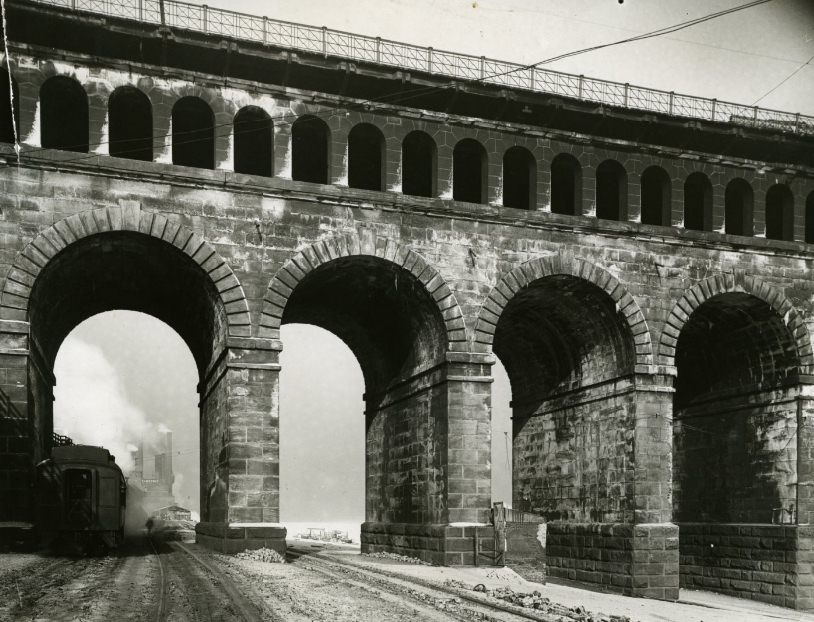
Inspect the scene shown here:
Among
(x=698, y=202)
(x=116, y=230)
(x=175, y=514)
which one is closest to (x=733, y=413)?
(x=698, y=202)

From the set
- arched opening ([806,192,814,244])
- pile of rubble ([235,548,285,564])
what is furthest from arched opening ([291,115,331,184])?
arched opening ([806,192,814,244])

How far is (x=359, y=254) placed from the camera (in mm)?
24156

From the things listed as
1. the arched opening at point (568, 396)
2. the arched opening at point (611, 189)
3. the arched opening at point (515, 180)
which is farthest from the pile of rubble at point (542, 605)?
the arched opening at point (515, 180)

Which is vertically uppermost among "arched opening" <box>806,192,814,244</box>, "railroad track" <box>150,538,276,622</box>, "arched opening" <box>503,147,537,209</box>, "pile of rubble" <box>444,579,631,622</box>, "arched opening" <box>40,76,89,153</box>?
"arched opening" <box>40,76,89,153</box>

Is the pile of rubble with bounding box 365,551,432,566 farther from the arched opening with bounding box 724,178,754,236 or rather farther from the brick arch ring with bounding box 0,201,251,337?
the arched opening with bounding box 724,178,754,236

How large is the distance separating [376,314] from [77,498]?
10013 millimetres

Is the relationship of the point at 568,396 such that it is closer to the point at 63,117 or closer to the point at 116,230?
the point at 116,230

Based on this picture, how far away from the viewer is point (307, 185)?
947 inches

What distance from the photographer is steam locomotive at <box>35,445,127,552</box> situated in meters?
23.6

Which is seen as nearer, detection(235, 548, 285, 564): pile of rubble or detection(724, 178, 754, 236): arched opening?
detection(235, 548, 285, 564): pile of rubble

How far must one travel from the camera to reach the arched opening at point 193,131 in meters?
24.4

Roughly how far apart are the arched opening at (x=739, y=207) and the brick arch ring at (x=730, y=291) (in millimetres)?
1925

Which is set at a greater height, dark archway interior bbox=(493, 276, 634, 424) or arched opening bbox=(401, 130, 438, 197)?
arched opening bbox=(401, 130, 438, 197)

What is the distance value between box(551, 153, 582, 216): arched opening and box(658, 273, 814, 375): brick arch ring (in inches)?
163
